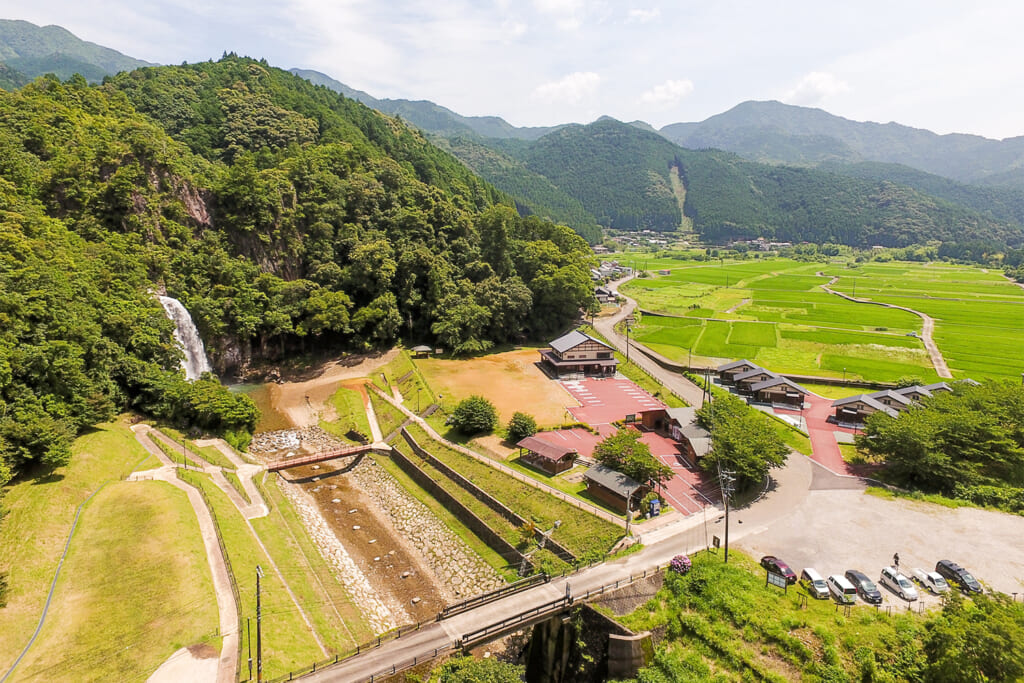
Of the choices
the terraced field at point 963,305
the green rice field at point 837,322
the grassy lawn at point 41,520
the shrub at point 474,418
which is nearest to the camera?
the grassy lawn at point 41,520

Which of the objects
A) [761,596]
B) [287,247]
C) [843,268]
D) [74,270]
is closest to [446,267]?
[287,247]

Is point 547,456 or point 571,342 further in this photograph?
point 571,342

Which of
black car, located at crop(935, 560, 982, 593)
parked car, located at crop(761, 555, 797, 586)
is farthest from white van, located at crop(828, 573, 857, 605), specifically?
black car, located at crop(935, 560, 982, 593)

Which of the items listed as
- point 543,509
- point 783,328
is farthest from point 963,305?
point 543,509

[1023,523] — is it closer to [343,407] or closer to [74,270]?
[343,407]

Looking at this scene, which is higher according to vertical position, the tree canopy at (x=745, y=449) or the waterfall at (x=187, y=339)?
the waterfall at (x=187, y=339)

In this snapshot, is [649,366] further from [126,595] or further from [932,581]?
[126,595]

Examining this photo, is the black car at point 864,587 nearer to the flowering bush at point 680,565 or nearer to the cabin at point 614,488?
the flowering bush at point 680,565

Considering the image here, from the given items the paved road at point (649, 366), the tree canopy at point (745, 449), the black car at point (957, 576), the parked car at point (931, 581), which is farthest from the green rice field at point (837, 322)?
the parked car at point (931, 581)

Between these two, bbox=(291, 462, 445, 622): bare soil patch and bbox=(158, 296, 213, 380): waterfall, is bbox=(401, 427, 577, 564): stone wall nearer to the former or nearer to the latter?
bbox=(291, 462, 445, 622): bare soil patch
